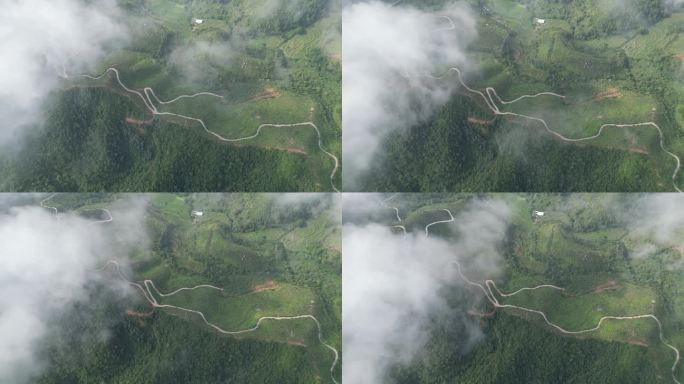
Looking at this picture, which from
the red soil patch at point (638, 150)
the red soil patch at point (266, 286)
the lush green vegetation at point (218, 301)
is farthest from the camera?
the red soil patch at point (638, 150)

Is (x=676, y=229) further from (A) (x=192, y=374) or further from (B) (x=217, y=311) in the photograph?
(A) (x=192, y=374)

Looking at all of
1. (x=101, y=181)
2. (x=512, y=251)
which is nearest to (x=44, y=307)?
(x=101, y=181)

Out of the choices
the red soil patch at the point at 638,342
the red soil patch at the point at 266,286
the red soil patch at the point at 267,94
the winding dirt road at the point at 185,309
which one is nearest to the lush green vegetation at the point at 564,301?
the red soil patch at the point at 638,342

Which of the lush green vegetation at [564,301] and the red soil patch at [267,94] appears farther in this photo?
the red soil patch at [267,94]

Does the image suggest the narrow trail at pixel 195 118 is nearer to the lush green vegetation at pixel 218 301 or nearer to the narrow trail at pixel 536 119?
the lush green vegetation at pixel 218 301

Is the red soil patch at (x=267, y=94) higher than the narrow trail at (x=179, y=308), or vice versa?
the red soil patch at (x=267, y=94)

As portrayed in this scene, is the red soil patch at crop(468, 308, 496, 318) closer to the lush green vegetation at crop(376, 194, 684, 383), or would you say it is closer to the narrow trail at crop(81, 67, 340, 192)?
the lush green vegetation at crop(376, 194, 684, 383)

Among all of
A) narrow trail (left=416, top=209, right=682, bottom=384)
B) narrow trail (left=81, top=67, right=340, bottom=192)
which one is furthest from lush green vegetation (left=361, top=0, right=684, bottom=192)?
narrow trail (left=416, top=209, right=682, bottom=384)
